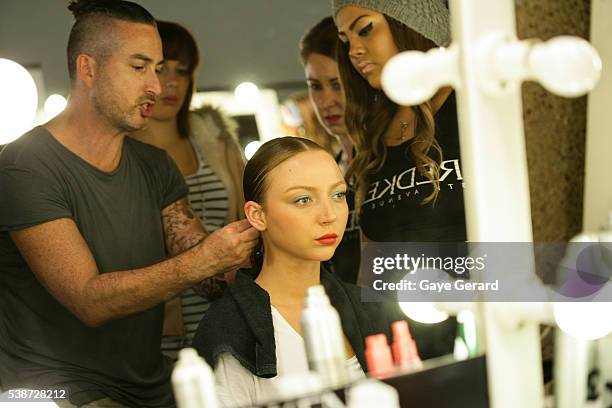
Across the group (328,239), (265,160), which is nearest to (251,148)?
(265,160)

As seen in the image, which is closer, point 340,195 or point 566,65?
point 566,65

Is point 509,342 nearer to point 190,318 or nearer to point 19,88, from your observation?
point 190,318

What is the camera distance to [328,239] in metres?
0.85

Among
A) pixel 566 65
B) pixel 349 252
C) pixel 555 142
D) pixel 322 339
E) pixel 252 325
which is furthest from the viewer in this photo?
pixel 555 142

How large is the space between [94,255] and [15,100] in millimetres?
185

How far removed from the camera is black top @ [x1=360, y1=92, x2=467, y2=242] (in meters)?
0.95

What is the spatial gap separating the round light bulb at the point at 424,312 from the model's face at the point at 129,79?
367 millimetres

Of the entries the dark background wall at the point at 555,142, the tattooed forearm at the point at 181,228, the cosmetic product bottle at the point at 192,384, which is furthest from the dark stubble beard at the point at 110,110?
the dark background wall at the point at 555,142

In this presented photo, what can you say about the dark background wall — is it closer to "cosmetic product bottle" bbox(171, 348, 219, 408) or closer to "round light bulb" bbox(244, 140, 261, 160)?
"round light bulb" bbox(244, 140, 261, 160)

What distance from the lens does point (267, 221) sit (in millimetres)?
848

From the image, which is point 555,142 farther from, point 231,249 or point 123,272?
point 123,272

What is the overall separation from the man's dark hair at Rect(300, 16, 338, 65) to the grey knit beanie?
2 centimetres

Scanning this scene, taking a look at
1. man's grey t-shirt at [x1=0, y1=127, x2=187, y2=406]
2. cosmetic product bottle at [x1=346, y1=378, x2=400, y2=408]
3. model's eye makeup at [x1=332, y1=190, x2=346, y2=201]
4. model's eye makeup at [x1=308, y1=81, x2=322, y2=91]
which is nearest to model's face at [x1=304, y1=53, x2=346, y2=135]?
model's eye makeup at [x1=308, y1=81, x2=322, y2=91]

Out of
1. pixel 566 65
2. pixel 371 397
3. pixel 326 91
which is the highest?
pixel 326 91
